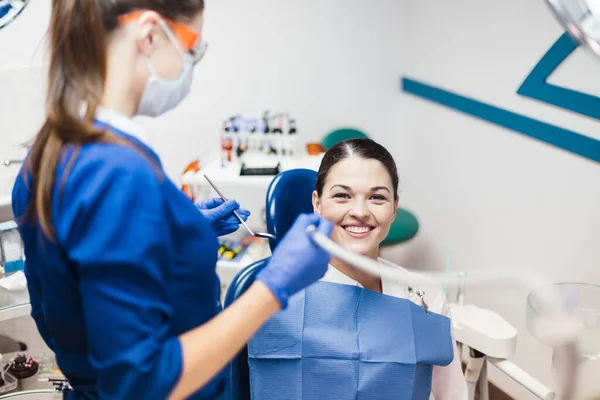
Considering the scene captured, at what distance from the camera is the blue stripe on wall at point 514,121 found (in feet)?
7.20

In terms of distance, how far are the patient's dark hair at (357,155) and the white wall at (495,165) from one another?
84 cm

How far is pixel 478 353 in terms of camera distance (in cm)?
174

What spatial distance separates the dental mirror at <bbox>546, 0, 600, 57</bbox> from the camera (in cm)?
112

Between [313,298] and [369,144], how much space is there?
16.7 inches

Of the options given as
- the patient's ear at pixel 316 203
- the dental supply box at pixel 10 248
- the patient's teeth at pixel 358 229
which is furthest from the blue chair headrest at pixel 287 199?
the dental supply box at pixel 10 248

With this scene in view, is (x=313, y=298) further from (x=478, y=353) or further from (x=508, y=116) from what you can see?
(x=508, y=116)

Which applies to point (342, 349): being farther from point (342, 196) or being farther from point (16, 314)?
point (16, 314)

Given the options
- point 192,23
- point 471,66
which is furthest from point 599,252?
point 192,23

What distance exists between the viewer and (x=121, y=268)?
796 mm

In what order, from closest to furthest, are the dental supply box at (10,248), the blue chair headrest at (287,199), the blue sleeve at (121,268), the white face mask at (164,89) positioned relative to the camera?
the blue sleeve at (121,268) < the white face mask at (164,89) < the blue chair headrest at (287,199) < the dental supply box at (10,248)

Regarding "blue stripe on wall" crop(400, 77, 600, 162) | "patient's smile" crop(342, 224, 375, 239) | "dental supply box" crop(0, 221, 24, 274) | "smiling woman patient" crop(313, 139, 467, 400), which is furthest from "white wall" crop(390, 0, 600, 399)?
"dental supply box" crop(0, 221, 24, 274)

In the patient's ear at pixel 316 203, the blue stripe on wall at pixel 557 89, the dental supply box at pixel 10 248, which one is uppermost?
the blue stripe on wall at pixel 557 89

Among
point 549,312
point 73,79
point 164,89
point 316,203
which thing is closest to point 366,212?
point 316,203

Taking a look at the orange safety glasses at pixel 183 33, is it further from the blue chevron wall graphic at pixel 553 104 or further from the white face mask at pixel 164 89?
the blue chevron wall graphic at pixel 553 104
